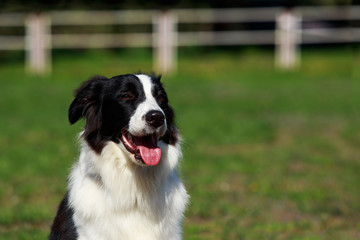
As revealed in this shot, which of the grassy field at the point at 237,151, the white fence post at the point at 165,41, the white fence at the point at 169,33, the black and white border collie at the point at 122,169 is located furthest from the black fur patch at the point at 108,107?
the white fence post at the point at 165,41

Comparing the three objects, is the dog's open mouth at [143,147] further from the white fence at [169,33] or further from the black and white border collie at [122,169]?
the white fence at [169,33]

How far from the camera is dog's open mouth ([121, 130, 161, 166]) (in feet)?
13.8

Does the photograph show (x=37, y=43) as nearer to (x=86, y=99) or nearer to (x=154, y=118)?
(x=86, y=99)

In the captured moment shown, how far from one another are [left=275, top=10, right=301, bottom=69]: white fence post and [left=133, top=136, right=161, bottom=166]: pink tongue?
16.7m

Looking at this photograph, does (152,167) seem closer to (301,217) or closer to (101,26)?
(301,217)

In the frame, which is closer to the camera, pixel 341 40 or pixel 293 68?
pixel 293 68

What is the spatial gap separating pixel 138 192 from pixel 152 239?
1.10 ft

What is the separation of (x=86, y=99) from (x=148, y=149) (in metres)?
0.63

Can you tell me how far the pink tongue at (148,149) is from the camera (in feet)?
13.7

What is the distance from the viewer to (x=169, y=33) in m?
20.2

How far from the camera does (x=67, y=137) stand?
10797mm

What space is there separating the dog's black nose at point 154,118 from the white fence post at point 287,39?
16798mm

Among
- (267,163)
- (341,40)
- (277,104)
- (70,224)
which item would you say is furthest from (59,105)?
(341,40)

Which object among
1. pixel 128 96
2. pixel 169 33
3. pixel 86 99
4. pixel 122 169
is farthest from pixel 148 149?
pixel 169 33
